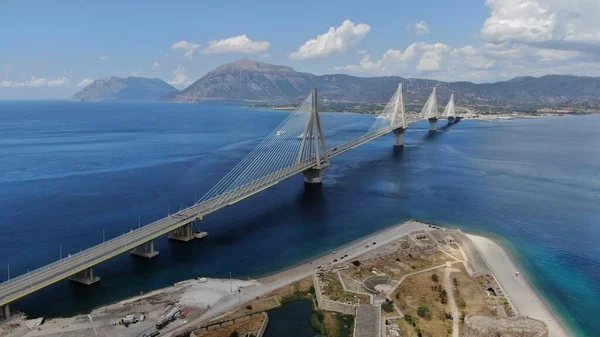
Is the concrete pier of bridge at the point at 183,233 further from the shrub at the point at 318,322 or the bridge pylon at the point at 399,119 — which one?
the bridge pylon at the point at 399,119

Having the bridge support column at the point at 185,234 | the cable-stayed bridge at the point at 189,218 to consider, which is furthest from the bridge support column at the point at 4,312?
the bridge support column at the point at 185,234

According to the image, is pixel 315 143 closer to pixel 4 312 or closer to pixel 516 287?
pixel 516 287

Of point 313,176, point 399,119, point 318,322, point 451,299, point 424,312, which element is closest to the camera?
point 318,322

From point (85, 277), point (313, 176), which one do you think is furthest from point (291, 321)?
point (313, 176)

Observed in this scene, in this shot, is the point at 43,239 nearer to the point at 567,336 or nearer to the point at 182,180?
the point at 182,180

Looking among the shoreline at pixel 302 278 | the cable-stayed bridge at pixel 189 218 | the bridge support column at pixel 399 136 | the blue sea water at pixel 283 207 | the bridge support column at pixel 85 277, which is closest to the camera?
the shoreline at pixel 302 278

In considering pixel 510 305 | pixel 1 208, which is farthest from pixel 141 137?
pixel 510 305

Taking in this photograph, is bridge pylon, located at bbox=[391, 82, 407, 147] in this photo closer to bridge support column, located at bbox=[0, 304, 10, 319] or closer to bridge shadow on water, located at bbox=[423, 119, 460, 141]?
bridge shadow on water, located at bbox=[423, 119, 460, 141]
